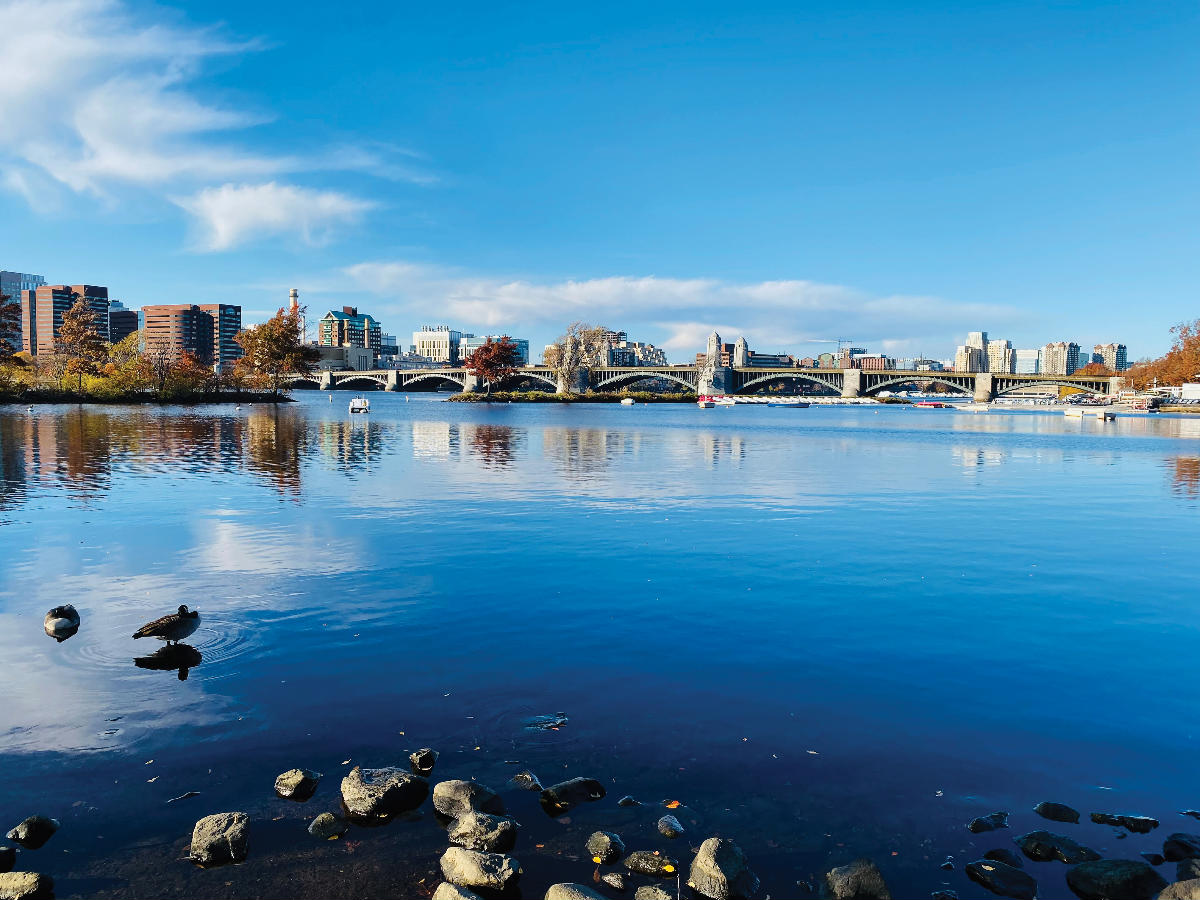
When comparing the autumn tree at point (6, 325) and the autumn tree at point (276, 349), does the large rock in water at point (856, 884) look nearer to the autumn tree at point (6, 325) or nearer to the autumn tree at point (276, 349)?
the autumn tree at point (6, 325)

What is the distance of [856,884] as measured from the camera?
26.9ft

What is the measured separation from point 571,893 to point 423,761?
11.3 feet

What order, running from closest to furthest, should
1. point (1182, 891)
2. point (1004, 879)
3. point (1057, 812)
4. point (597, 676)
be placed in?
point (1182, 891)
point (1004, 879)
point (1057, 812)
point (597, 676)

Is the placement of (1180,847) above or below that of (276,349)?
below

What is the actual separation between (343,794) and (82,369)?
141227 millimetres

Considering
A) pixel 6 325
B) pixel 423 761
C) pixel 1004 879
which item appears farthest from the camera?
pixel 6 325

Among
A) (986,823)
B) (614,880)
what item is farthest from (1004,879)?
(614,880)

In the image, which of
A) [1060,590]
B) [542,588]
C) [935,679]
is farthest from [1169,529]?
[542,588]

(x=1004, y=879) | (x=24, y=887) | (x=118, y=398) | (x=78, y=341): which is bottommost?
(x=1004, y=879)

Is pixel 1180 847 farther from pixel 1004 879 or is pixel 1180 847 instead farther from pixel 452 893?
pixel 452 893

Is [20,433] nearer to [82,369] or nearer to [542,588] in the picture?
[542,588]

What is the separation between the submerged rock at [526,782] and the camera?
33.0 feet

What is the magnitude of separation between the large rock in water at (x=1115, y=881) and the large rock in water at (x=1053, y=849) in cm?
30

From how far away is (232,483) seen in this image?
37031mm
